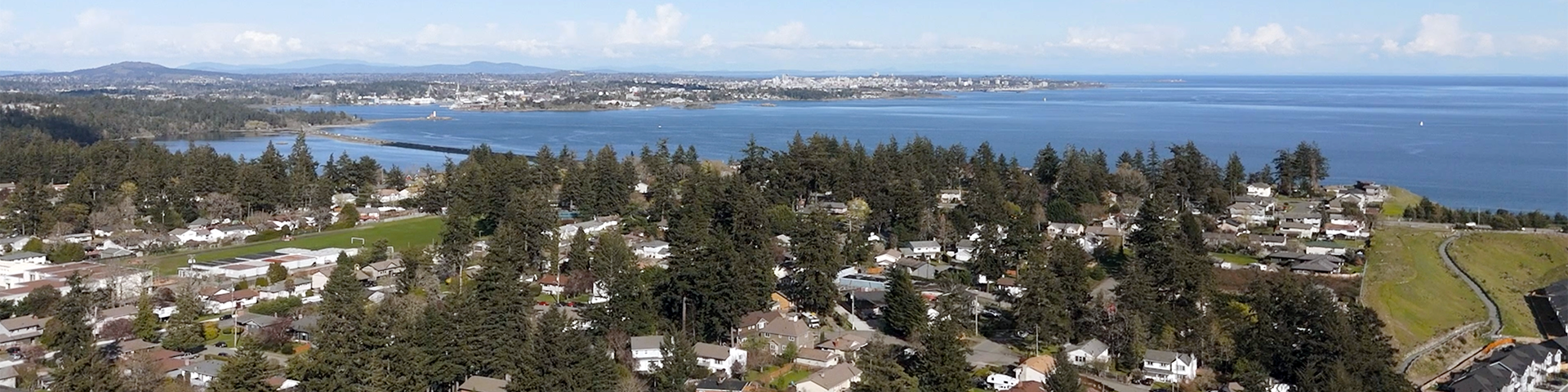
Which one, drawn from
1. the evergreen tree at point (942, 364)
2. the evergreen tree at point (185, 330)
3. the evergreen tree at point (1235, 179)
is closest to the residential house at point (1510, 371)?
the evergreen tree at point (942, 364)

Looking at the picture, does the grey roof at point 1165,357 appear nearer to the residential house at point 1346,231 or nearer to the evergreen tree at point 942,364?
the evergreen tree at point 942,364

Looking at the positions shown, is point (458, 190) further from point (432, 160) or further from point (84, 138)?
point (84, 138)

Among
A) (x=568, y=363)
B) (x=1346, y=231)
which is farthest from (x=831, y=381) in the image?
(x=1346, y=231)

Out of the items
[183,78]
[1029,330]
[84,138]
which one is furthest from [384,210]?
[183,78]

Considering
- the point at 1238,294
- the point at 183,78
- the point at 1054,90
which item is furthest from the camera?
the point at 183,78

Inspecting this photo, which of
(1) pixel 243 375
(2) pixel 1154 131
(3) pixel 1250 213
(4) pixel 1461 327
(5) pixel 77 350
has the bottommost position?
(2) pixel 1154 131

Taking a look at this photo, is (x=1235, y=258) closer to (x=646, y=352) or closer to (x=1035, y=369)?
(x=1035, y=369)
